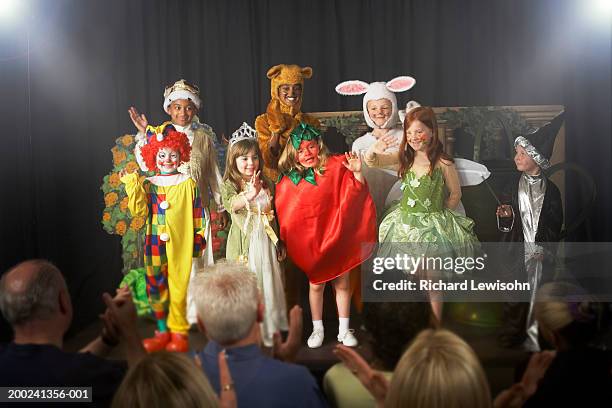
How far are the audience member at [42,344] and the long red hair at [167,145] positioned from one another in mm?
1434

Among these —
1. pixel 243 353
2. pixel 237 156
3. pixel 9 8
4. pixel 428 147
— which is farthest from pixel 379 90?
pixel 9 8

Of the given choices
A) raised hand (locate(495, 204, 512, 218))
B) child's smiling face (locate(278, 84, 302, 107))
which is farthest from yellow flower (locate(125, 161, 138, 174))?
raised hand (locate(495, 204, 512, 218))

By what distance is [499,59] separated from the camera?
430cm

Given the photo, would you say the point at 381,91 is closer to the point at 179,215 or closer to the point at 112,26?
the point at 179,215

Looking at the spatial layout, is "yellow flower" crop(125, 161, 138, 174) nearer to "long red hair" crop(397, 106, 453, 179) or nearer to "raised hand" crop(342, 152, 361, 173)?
"raised hand" crop(342, 152, 361, 173)

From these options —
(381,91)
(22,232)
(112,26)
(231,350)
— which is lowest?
(231,350)

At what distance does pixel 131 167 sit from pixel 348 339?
170 centimetres

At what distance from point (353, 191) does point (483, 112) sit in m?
0.96

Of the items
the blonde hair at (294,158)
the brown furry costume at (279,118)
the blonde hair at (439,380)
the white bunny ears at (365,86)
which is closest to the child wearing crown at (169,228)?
the brown furry costume at (279,118)

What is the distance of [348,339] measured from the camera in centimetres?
405

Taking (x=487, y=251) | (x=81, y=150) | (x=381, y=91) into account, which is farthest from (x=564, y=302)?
(x=81, y=150)

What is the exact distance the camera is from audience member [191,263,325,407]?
247cm

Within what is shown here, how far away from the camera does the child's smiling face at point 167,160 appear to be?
4.10 m

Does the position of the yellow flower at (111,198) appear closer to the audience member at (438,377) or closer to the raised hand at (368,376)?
the raised hand at (368,376)
